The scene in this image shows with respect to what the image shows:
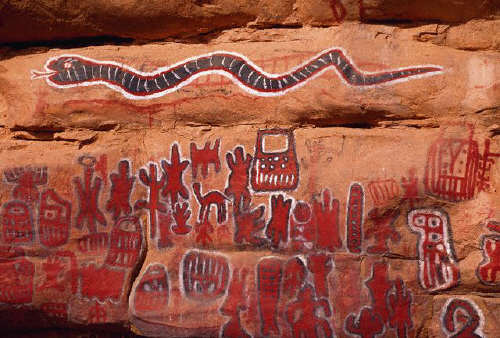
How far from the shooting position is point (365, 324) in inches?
114

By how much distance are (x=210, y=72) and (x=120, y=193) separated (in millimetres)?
1000

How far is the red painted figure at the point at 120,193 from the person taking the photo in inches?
123

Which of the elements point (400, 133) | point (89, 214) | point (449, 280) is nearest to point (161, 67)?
point (89, 214)

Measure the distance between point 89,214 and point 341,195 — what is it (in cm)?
163

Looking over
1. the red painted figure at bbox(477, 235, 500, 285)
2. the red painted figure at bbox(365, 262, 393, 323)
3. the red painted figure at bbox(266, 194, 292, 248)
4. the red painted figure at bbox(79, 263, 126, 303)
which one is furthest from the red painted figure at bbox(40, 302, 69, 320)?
the red painted figure at bbox(477, 235, 500, 285)

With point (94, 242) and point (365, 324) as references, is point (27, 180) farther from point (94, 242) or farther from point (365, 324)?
point (365, 324)

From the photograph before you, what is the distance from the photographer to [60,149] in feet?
10.7

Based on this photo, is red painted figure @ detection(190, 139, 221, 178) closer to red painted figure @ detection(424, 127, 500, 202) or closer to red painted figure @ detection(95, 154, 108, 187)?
red painted figure @ detection(95, 154, 108, 187)

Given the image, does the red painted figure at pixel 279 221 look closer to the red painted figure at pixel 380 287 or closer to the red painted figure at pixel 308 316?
the red painted figure at pixel 308 316

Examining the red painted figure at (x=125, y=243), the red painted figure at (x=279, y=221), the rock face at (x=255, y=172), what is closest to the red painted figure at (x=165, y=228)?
the rock face at (x=255, y=172)

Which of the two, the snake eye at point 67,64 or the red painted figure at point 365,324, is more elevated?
the snake eye at point 67,64

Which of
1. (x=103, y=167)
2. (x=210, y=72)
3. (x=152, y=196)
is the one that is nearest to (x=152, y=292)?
(x=152, y=196)

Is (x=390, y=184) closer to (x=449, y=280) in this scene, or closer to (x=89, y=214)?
(x=449, y=280)

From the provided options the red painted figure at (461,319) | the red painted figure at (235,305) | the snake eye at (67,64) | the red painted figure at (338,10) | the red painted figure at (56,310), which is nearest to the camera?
the red painted figure at (461,319)
